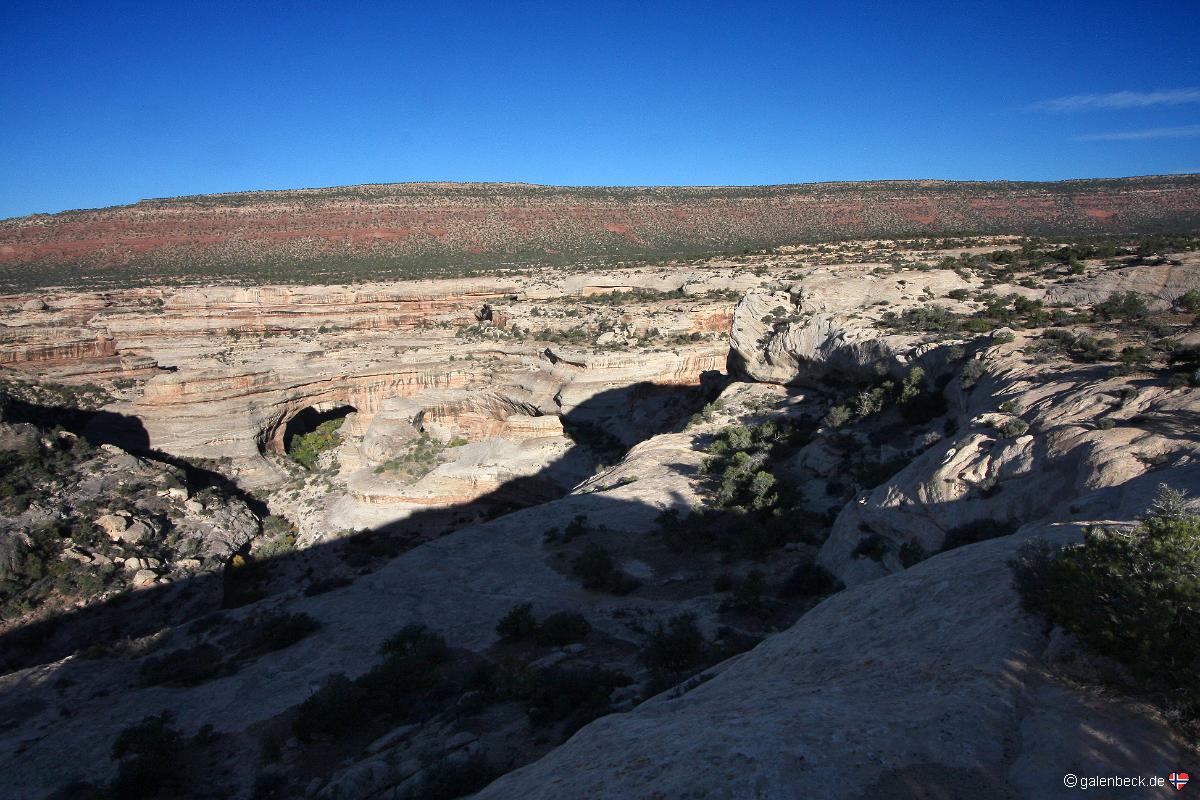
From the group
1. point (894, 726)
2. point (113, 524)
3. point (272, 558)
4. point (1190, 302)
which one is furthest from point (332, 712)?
point (1190, 302)

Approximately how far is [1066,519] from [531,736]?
5.79 meters

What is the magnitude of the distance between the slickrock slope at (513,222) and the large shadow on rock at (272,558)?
88.9 ft

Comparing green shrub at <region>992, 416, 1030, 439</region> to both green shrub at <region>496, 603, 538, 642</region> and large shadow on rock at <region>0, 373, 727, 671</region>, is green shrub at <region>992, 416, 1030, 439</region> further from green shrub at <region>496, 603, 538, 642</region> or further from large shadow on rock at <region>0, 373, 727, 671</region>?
large shadow on rock at <region>0, 373, 727, 671</region>

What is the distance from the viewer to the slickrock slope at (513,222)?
5338cm

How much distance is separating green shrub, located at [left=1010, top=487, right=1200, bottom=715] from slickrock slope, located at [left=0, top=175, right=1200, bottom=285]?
158 ft

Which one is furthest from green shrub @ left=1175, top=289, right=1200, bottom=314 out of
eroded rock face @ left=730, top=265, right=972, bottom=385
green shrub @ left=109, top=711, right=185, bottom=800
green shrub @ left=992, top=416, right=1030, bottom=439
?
green shrub @ left=109, top=711, right=185, bottom=800

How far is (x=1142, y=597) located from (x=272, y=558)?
2018cm

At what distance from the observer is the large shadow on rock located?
14742 millimetres

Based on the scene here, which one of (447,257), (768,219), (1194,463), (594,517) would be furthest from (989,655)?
(768,219)

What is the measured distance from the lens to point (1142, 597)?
373cm

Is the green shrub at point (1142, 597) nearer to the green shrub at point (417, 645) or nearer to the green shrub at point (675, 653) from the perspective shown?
the green shrub at point (675, 653)

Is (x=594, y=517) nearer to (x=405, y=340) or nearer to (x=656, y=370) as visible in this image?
(x=656, y=370)

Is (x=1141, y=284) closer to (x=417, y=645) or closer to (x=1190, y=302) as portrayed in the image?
(x=1190, y=302)

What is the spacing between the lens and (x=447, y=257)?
56.4 metres
